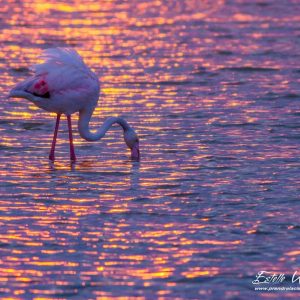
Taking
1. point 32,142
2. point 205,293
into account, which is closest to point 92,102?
point 32,142

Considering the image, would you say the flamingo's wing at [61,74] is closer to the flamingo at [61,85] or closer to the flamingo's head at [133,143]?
the flamingo at [61,85]

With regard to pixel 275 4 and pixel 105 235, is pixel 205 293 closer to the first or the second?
pixel 105 235

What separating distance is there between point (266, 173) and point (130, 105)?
386 centimetres

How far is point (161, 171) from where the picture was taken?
12.1 m

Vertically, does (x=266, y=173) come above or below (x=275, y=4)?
above

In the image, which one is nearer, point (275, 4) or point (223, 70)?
point (223, 70)

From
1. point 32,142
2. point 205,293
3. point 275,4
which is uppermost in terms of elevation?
point 205,293

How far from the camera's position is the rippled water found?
8758mm

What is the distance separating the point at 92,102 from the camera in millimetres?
12828

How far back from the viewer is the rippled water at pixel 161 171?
8758 mm
